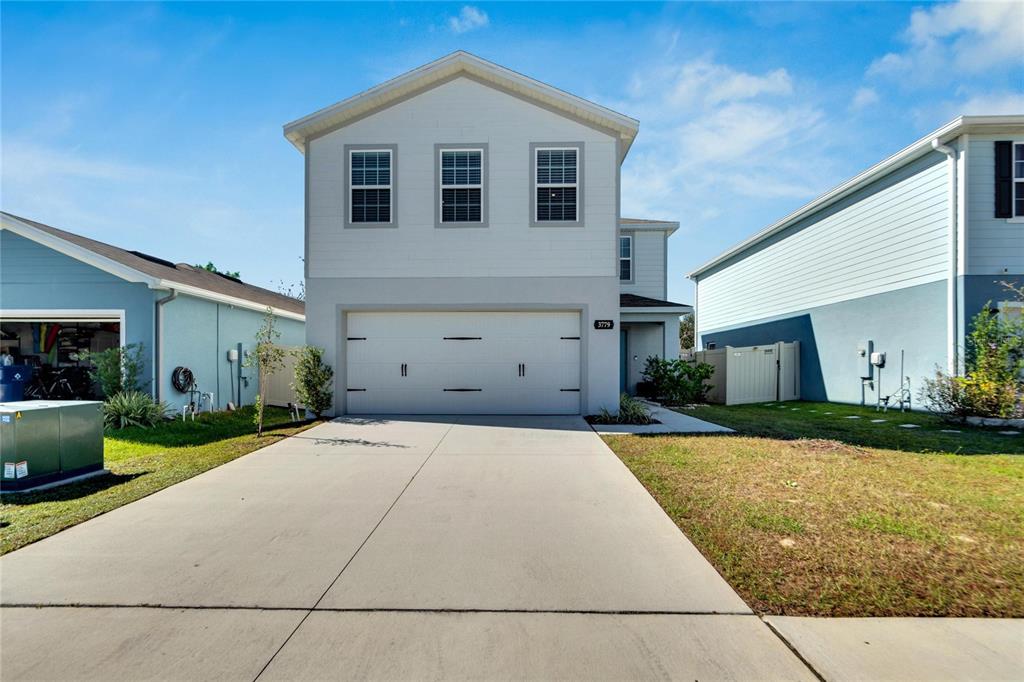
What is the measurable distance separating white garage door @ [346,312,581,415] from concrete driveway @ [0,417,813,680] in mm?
5045

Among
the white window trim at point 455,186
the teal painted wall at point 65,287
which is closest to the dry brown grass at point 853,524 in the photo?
the white window trim at point 455,186

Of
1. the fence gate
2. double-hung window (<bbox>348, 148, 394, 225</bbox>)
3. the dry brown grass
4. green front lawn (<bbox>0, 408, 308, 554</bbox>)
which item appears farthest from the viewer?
the fence gate

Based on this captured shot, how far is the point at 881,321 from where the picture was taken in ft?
40.5

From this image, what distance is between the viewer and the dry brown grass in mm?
2961

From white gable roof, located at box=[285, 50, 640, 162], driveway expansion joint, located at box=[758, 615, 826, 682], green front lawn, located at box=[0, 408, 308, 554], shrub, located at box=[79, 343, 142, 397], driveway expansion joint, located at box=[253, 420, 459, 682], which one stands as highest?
white gable roof, located at box=[285, 50, 640, 162]

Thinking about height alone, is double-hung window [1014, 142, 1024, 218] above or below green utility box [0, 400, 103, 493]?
above

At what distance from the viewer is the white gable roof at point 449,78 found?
1012cm

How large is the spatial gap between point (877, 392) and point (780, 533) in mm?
11356

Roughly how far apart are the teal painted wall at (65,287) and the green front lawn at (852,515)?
10.1m

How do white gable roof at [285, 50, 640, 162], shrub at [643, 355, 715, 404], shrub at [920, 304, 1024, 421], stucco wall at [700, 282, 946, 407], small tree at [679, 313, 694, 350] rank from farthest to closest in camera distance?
1. small tree at [679, 313, 694, 350]
2. shrub at [643, 355, 715, 404]
3. stucco wall at [700, 282, 946, 407]
4. white gable roof at [285, 50, 640, 162]
5. shrub at [920, 304, 1024, 421]

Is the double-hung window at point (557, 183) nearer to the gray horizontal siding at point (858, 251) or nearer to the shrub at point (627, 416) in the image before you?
the shrub at point (627, 416)

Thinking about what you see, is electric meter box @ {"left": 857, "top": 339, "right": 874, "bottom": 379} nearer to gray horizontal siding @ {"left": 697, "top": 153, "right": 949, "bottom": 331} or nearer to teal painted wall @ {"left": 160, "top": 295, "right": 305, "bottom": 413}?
gray horizontal siding @ {"left": 697, "top": 153, "right": 949, "bottom": 331}

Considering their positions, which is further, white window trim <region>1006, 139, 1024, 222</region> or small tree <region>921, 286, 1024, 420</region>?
white window trim <region>1006, 139, 1024, 222</region>

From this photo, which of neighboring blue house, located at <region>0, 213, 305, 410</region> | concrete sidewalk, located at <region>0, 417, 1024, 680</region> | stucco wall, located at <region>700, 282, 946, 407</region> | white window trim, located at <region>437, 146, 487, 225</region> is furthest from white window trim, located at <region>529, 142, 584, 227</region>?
stucco wall, located at <region>700, 282, 946, 407</region>
